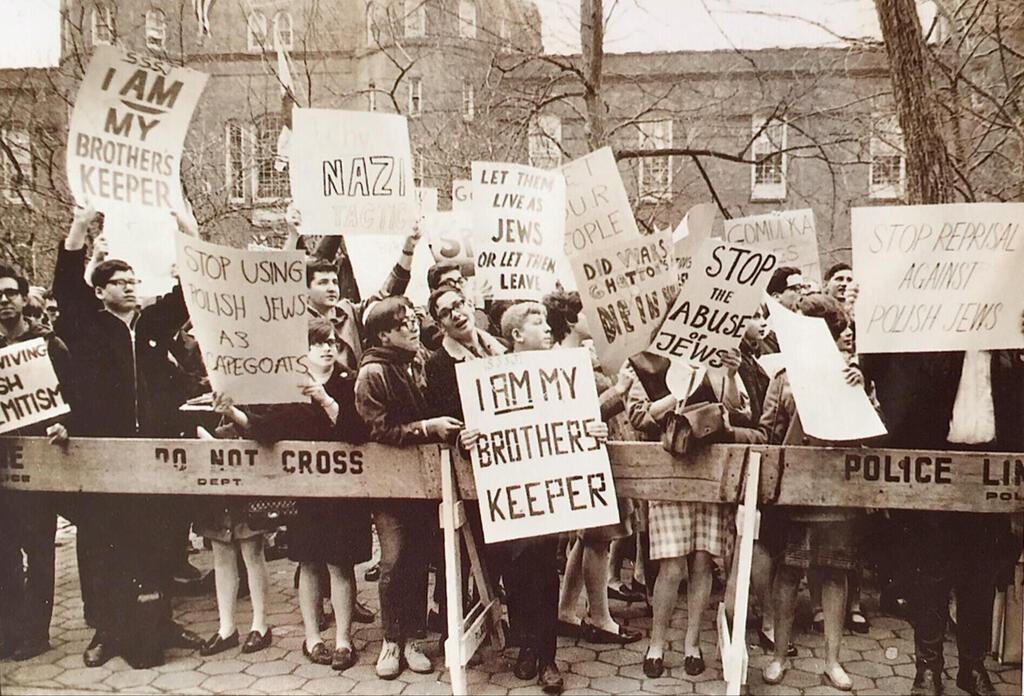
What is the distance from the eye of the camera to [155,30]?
4.50 m

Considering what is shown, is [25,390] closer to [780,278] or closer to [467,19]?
[467,19]

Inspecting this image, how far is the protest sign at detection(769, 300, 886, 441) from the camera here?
414 cm

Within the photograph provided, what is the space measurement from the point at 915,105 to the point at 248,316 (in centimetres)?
341

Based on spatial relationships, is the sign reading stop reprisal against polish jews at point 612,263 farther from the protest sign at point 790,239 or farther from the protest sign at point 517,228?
the protest sign at point 790,239

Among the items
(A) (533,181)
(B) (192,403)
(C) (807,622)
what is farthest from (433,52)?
(C) (807,622)

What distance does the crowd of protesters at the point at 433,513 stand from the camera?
166 inches

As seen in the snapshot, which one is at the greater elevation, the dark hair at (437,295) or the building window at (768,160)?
the building window at (768,160)

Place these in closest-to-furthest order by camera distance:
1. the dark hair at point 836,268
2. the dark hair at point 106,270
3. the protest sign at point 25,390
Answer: the dark hair at point 836,268, the dark hair at point 106,270, the protest sign at point 25,390

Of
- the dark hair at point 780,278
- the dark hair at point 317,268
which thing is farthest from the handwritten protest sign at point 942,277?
the dark hair at point 317,268

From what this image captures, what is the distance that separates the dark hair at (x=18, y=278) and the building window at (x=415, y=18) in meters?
2.34

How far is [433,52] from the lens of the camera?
468 centimetres

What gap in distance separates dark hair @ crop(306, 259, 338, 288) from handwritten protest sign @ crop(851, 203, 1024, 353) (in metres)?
2.56

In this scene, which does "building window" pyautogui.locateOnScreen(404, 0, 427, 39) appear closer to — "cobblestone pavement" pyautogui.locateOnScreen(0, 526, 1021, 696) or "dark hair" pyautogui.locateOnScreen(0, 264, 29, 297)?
"dark hair" pyautogui.locateOnScreen(0, 264, 29, 297)

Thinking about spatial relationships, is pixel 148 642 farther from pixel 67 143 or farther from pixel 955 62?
pixel 955 62
